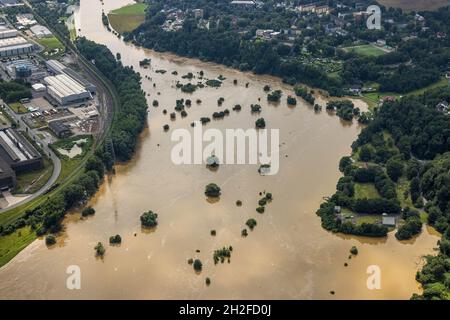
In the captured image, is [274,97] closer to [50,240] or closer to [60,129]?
[60,129]

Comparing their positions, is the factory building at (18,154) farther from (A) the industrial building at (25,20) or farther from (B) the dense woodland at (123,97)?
(A) the industrial building at (25,20)

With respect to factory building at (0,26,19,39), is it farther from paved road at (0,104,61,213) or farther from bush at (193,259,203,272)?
bush at (193,259,203,272)

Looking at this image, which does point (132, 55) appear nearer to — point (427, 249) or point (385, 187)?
point (385, 187)

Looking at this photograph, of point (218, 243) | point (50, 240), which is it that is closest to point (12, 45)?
point (50, 240)

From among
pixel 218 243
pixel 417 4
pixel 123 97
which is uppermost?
pixel 417 4

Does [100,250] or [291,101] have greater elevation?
[291,101]

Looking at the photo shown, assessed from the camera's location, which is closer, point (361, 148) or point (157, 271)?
point (157, 271)

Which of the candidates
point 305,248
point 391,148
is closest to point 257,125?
point 391,148
